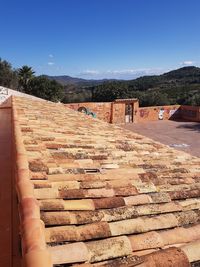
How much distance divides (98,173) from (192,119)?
30.0m

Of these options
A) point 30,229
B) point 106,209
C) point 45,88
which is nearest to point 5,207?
point 106,209

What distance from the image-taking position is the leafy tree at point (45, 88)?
40.1 metres

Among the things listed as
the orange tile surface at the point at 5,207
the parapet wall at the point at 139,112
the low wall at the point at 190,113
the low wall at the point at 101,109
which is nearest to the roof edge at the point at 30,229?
the orange tile surface at the point at 5,207

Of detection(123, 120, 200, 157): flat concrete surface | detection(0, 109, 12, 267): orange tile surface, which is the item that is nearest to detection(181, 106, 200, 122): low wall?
detection(123, 120, 200, 157): flat concrete surface

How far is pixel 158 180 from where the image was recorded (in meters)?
3.76

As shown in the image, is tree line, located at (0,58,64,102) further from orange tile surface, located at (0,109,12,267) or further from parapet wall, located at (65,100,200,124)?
orange tile surface, located at (0,109,12,267)

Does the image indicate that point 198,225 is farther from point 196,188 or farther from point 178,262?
point 196,188

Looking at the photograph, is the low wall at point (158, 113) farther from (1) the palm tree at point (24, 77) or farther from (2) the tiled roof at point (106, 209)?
(2) the tiled roof at point (106, 209)

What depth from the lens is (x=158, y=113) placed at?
32.3m

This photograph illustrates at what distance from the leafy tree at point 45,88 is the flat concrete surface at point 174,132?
14847 millimetres

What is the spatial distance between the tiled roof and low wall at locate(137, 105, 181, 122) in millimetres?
27108

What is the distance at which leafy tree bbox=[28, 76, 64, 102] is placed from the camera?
40.1 meters

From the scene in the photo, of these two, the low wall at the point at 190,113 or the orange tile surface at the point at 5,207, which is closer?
the orange tile surface at the point at 5,207

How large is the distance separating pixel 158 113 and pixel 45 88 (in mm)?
15794
